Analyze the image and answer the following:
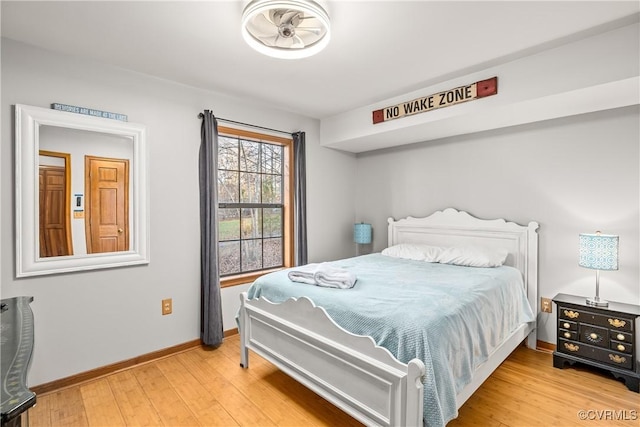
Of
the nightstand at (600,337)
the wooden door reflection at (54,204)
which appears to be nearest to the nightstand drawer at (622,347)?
the nightstand at (600,337)

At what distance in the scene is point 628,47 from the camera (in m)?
1.84

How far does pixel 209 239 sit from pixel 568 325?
9.88 feet

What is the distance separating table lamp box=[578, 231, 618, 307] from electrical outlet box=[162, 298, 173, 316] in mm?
3293

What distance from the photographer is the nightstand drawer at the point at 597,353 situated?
2.16 metres

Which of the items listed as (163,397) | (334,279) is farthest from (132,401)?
(334,279)

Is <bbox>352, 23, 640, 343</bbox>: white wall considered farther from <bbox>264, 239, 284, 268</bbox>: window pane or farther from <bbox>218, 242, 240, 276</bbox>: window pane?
<bbox>218, 242, 240, 276</bbox>: window pane

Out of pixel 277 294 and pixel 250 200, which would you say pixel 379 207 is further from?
pixel 277 294

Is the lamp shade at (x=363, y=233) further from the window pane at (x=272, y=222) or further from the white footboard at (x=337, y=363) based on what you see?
the white footboard at (x=337, y=363)

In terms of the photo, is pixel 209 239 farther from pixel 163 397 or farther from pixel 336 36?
pixel 336 36

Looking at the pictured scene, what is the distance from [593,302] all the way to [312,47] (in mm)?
2715

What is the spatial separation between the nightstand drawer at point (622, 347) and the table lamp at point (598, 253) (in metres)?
0.26

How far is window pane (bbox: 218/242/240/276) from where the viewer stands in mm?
3162

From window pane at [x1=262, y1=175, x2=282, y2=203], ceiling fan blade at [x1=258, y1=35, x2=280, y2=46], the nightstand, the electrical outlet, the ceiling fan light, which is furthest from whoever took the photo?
window pane at [x1=262, y1=175, x2=282, y2=203]

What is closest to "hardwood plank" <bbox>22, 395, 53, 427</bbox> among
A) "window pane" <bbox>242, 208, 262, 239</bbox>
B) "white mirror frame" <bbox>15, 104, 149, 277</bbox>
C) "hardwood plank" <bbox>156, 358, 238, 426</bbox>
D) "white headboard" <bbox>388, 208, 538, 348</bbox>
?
"hardwood plank" <bbox>156, 358, 238, 426</bbox>
